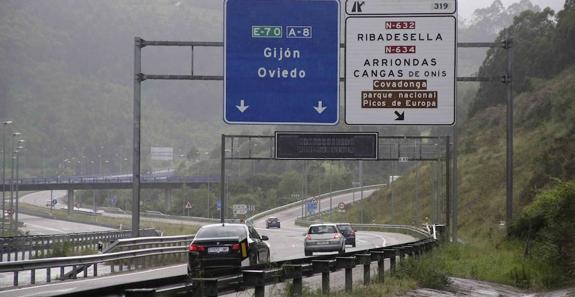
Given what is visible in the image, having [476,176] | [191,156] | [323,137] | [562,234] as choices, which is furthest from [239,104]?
[191,156]

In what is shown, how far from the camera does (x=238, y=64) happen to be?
86.6 ft

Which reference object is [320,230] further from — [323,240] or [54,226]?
[54,226]

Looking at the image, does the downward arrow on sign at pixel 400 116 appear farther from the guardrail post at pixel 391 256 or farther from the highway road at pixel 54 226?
the highway road at pixel 54 226

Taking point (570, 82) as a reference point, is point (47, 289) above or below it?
below

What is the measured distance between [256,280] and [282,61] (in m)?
13.8

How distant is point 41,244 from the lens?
42469 millimetres

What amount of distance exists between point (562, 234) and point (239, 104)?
9.45 metres

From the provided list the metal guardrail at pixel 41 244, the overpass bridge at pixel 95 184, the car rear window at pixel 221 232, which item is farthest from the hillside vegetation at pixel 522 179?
the overpass bridge at pixel 95 184

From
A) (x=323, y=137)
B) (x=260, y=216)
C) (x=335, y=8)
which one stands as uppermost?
(x=335, y=8)

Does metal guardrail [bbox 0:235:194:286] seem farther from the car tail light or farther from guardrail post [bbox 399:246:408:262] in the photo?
guardrail post [bbox 399:246:408:262]

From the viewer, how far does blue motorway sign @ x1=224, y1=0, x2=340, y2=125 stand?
2611 centimetres

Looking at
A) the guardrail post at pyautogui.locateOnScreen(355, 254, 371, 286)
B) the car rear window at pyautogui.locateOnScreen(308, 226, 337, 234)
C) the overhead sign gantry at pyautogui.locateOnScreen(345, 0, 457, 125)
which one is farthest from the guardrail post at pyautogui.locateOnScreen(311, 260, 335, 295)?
the car rear window at pyautogui.locateOnScreen(308, 226, 337, 234)

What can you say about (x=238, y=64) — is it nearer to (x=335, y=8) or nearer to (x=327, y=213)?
Answer: (x=335, y=8)

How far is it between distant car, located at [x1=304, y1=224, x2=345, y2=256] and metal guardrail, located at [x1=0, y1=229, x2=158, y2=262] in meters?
10.1
